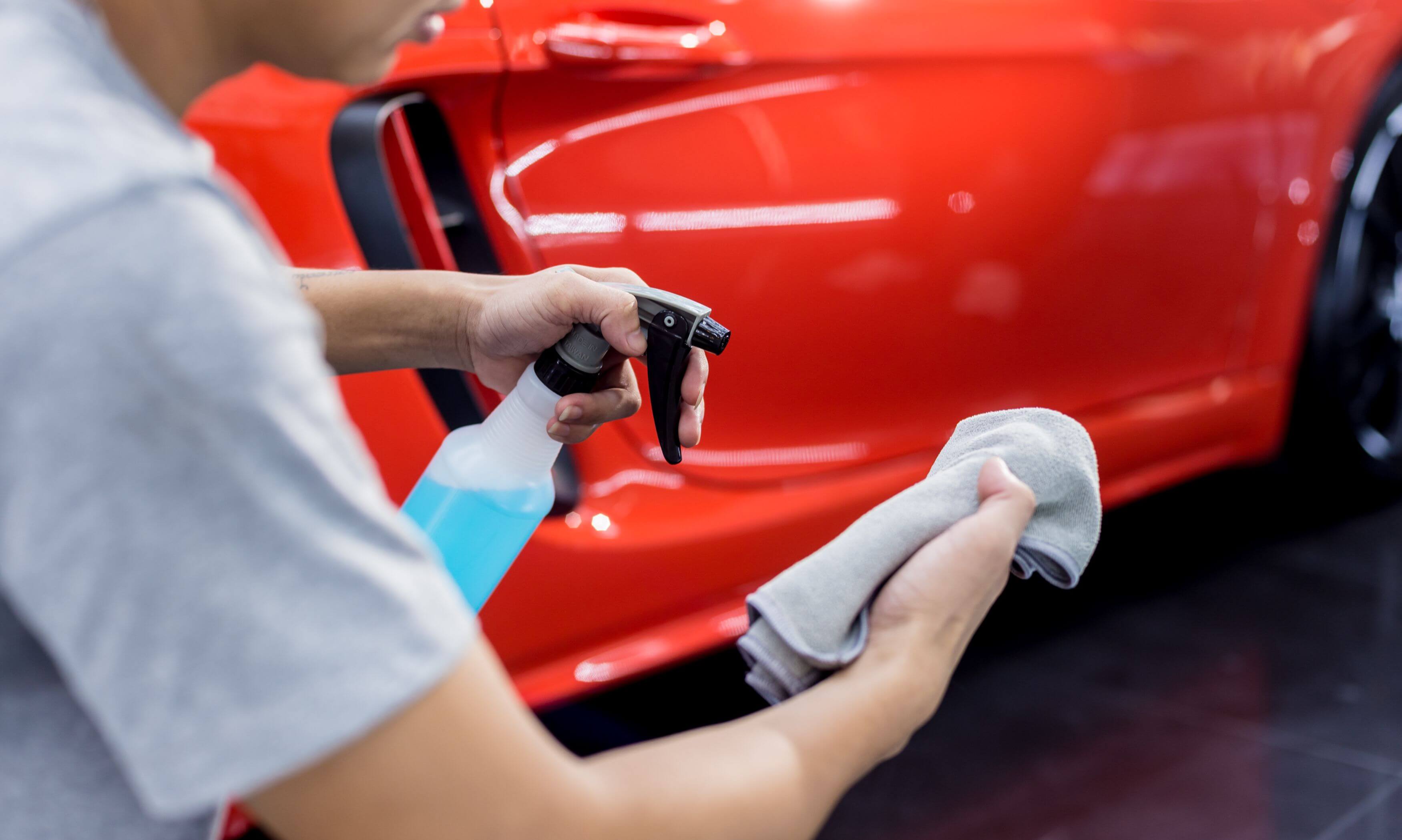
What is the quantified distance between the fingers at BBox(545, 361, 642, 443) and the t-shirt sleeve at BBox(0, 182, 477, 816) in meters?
0.22

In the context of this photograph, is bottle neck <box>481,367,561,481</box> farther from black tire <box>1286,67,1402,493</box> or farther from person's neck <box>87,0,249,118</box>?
black tire <box>1286,67,1402,493</box>

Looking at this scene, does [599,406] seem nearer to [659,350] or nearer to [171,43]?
[659,350]

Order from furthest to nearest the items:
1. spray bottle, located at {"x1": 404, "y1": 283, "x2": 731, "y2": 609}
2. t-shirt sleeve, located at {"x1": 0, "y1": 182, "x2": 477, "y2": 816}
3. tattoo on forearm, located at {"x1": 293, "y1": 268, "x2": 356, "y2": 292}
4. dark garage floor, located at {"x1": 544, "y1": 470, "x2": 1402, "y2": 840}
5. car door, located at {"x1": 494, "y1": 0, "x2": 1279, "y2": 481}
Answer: dark garage floor, located at {"x1": 544, "y1": 470, "x2": 1402, "y2": 840}, car door, located at {"x1": 494, "y1": 0, "x2": 1279, "y2": 481}, tattoo on forearm, located at {"x1": 293, "y1": 268, "x2": 356, "y2": 292}, spray bottle, located at {"x1": 404, "y1": 283, "x2": 731, "y2": 609}, t-shirt sleeve, located at {"x1": 0, "y1": 182, "x2": 477, "y2": 816}

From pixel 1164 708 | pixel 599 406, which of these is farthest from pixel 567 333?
pixel 1164 708

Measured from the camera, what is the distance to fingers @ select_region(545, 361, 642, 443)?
1.55 ft

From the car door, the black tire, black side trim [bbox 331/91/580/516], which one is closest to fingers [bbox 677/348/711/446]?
the car door

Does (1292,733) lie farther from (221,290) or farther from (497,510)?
(221,290)

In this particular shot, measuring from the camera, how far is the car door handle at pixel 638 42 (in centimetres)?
70

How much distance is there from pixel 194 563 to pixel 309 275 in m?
0.36

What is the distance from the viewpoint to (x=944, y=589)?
1.16 feet

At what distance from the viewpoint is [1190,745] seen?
3.46 feet

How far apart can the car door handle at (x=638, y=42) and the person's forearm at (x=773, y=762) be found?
452 mm

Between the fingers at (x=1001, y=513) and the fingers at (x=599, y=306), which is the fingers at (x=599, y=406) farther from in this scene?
the fingers at (x=1001, y=513)

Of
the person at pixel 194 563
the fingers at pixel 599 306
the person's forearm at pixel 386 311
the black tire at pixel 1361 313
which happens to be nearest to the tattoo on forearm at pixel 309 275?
the person's forearm at pixel 386 311
